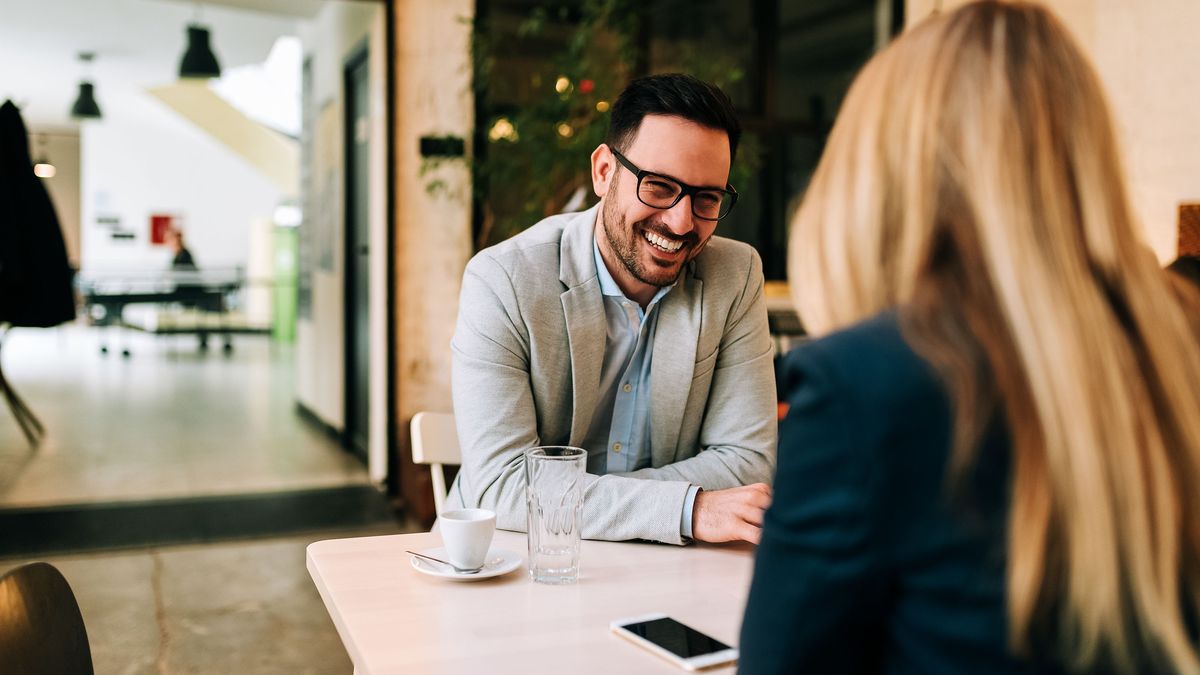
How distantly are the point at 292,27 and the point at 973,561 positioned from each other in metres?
7.91

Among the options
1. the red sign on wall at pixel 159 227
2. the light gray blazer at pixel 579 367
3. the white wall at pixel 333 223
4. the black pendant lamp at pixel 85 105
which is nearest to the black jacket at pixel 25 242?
the white wall at pixel 333 223

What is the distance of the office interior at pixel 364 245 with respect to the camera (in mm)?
3441

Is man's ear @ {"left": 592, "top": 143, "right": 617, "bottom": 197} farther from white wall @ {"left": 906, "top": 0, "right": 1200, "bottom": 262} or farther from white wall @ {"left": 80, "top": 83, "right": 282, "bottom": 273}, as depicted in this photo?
white wall @ {"left": 80, "top": 83, "right": 282, "bottom": 273}

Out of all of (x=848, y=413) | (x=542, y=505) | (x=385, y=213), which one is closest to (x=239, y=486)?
(x=385, y=213)

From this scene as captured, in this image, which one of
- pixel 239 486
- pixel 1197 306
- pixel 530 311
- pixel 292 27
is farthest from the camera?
pixel 292 27

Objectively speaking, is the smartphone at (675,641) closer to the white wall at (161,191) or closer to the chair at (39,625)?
the chair at (39,625)

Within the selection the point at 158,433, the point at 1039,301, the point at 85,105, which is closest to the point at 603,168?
the point at 1039,301

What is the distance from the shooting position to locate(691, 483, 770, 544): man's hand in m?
1.34

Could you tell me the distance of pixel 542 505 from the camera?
1.21 meters

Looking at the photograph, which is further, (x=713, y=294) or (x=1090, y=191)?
(x=713, y=294)

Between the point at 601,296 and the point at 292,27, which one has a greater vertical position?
the point at 292,27

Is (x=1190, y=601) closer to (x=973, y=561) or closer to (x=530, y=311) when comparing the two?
(x=973, y=561)

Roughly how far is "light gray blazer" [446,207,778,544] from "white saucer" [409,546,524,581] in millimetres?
195

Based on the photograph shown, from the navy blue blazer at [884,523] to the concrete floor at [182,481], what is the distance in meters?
2.25
